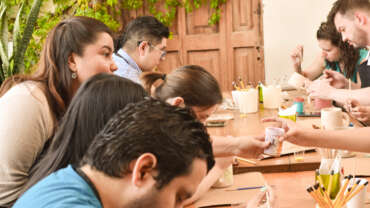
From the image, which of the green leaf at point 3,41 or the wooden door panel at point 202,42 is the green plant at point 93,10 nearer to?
the wooden door panel at point 202,42

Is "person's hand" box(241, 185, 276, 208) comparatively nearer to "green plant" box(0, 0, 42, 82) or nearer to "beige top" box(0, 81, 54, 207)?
"beige top" box(0, 81, 54, 207)

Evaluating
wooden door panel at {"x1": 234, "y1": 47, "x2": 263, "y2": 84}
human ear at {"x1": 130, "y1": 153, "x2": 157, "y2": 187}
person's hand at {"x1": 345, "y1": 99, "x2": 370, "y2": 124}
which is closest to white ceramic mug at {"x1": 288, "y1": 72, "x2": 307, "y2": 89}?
person's hand at {"x1": 345, "y1": 99, "x2": 370, "y2": 124}

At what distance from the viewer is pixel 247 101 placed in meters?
3.12


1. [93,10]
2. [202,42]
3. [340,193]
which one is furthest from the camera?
[202,42]

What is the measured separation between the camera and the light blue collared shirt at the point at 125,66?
2.74m

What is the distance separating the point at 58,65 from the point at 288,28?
4.06m

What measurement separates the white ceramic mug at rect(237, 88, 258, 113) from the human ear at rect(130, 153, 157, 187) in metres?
2.32

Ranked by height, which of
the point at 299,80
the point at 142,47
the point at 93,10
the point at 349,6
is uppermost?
the point at 93,10

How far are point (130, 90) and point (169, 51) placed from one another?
14.0 feet

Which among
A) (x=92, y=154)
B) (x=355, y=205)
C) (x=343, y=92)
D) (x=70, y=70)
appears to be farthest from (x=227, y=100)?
(x=92, y=154)

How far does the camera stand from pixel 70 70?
1.77 m

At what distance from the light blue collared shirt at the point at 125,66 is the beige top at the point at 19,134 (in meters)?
1.11

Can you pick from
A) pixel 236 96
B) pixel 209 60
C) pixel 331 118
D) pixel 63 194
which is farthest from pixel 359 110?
pixel 209 60

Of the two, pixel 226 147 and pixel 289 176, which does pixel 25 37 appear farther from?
pixel 289 176
